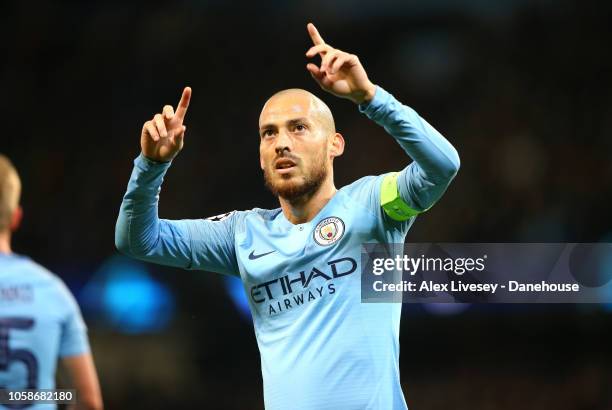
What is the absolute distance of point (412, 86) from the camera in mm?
5598

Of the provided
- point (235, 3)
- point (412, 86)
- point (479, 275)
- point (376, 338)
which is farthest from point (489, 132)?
point (376, 338)

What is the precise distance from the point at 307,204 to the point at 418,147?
2.05ft

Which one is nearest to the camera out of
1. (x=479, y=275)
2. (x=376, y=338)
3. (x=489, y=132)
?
(x=376, y=338)

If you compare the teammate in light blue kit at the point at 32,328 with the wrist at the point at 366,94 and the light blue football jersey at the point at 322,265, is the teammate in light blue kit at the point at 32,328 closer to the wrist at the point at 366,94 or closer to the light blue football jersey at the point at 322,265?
the light blue football jersey at the point at 322,265

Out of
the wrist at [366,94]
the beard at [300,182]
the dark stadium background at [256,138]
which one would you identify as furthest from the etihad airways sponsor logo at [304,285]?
the dark stadium background at [256,138]

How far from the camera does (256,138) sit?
5.53 m

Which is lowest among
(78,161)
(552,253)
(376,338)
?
(376,338)

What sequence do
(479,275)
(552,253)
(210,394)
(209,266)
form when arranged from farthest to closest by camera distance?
(210,394) → (552,253) → (479,275) → (209,266)

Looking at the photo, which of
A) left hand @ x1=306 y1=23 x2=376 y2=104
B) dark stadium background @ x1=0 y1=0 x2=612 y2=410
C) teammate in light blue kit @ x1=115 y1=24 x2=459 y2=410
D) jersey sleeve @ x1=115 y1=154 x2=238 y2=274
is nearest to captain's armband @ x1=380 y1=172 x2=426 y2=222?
teammate in light blue kit @ x1=115 y1=24 x2=459 y2=410

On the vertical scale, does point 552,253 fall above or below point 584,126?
below

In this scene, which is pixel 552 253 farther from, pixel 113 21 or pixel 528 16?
pixel 113 21

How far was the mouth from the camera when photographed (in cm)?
325

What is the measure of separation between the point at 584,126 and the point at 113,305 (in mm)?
3101

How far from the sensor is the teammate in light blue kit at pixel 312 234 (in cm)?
287
